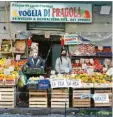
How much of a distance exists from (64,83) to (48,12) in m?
4.29

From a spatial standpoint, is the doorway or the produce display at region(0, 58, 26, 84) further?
the doorway

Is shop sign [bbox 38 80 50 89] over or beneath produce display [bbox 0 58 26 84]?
beneath

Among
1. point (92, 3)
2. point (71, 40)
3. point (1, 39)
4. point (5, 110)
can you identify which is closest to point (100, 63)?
point (71, 40)

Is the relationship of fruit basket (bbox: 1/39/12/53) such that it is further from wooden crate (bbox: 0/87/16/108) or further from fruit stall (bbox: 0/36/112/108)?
wooden crate (bbox: 0/87/16/108)

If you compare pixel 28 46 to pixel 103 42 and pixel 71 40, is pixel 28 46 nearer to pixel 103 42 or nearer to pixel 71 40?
pixel 71 40

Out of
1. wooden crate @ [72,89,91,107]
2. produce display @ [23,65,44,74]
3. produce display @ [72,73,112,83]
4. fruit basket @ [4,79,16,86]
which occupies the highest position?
produce display @ [23,65,44,74]

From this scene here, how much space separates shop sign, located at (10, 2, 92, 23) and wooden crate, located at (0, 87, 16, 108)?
4222 millimetres

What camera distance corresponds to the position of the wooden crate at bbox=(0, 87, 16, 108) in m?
11.5

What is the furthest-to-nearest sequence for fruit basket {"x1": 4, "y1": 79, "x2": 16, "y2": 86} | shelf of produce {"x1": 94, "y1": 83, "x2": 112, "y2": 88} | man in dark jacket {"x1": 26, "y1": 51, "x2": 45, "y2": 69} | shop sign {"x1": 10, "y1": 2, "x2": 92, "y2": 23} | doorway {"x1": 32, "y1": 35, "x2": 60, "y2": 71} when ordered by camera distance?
doorway {"x1": 32, "y1": 35, "x2": 60, "y2": 71}
shop sign {"x1": 10, "y1": 2, "x2": 92, "y2": 23}
man in dark jacket {"x1": 26, "y1": 51, "x2": 45, "y2": 69}
shelf of produce {"x1": 94, "y1": 83, "x2": 112, "y2": 88}
fruit basket {"x1": 4, "y1": 79, "x2": 16, "y2": 86}

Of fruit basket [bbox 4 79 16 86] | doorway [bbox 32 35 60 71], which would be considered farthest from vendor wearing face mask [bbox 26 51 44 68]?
doorway [bbox 32 35 60 71]

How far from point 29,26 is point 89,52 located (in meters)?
2.53

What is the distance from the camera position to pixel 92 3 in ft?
50.1

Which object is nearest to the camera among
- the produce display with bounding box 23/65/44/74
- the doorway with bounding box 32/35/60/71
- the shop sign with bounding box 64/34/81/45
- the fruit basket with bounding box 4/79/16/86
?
the fruit basket with bounding box 4/79/16/86

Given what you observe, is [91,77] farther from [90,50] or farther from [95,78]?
[90,50]
